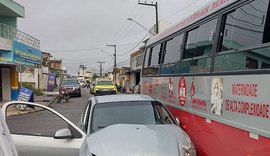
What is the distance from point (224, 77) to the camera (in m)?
4.78

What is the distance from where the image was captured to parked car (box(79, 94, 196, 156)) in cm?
445

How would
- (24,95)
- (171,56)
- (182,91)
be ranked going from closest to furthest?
(182,91)
(171,56)
(24,95)

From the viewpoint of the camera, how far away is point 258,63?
3.91 m

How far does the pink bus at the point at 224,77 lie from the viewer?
3.87 meters

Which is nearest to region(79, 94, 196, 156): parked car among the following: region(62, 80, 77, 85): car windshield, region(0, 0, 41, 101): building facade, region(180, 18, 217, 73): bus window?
region(180, 18, 217, 73): bus window

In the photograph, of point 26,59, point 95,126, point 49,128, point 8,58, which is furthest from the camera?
point 26,59

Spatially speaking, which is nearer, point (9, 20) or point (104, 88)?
point (9, 20)

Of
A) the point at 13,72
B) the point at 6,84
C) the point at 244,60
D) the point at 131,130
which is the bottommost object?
the point at 6,84

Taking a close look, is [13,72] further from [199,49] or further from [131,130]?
[131,130]

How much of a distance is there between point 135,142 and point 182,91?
2.53m

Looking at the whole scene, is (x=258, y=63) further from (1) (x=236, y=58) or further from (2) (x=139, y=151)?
(2) (x=139, y=151)

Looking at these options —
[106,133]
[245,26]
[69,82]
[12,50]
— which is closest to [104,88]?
[69,82]

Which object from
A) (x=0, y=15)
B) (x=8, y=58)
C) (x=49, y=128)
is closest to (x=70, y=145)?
(x=49, y=128)

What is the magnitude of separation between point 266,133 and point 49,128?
329 centimetres
